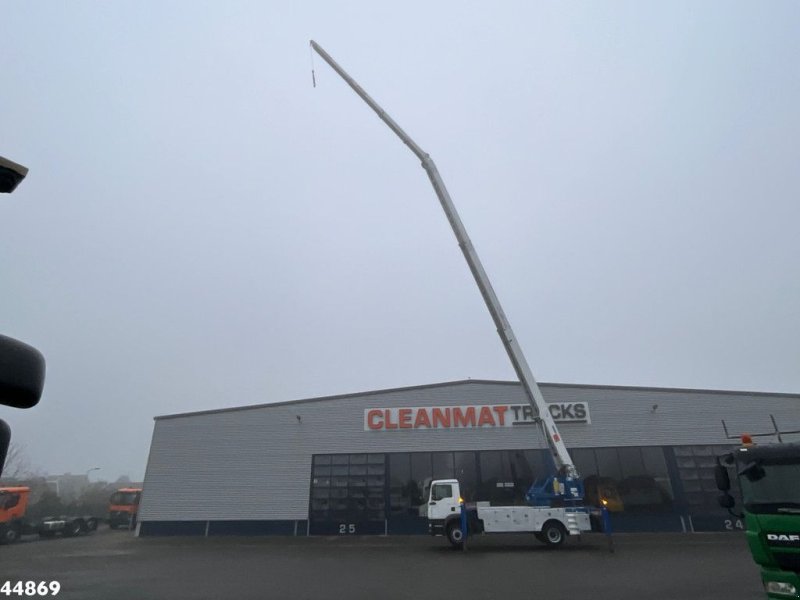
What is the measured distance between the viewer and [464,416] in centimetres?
2641

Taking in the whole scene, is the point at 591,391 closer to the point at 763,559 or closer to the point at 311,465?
the point at 311,465

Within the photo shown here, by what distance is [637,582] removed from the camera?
12.2m

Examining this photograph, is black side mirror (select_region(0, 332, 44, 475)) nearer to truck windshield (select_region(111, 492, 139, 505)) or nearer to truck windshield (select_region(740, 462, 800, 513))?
truck windshield (select_region(740, 462, 800, 513))

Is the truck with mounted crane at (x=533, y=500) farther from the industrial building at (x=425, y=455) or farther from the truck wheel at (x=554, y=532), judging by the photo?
the industrial building at (x=425, y=455)

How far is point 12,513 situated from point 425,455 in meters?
21.6

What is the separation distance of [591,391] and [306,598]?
64.4 feet

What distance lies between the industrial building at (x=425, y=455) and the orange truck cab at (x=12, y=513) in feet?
20.5

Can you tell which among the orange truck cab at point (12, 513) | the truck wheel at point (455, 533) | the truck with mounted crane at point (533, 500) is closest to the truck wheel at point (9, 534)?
the orange truck cab at point (12, 513)

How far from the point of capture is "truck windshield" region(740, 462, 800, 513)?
707cm

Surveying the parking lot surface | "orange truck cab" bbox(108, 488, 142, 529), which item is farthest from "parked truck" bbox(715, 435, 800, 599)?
"orange truck cab" bbox(108, 488, 142, 529)

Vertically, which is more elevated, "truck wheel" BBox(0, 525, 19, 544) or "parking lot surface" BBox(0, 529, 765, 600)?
"truck wheel" BBox(0, 525, 19, 544)

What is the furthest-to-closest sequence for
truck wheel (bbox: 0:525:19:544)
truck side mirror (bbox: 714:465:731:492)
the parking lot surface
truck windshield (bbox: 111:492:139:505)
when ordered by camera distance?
truck windshield (bbox: 111:492:139:505)
truck wheel (bbox: 0:525:19:544)
the parking lot surface
truck side mirror (bbox: 714:465:731:492)

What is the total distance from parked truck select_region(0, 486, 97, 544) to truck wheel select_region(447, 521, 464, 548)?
22799 millimetres

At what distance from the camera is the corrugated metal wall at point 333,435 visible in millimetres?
25531
